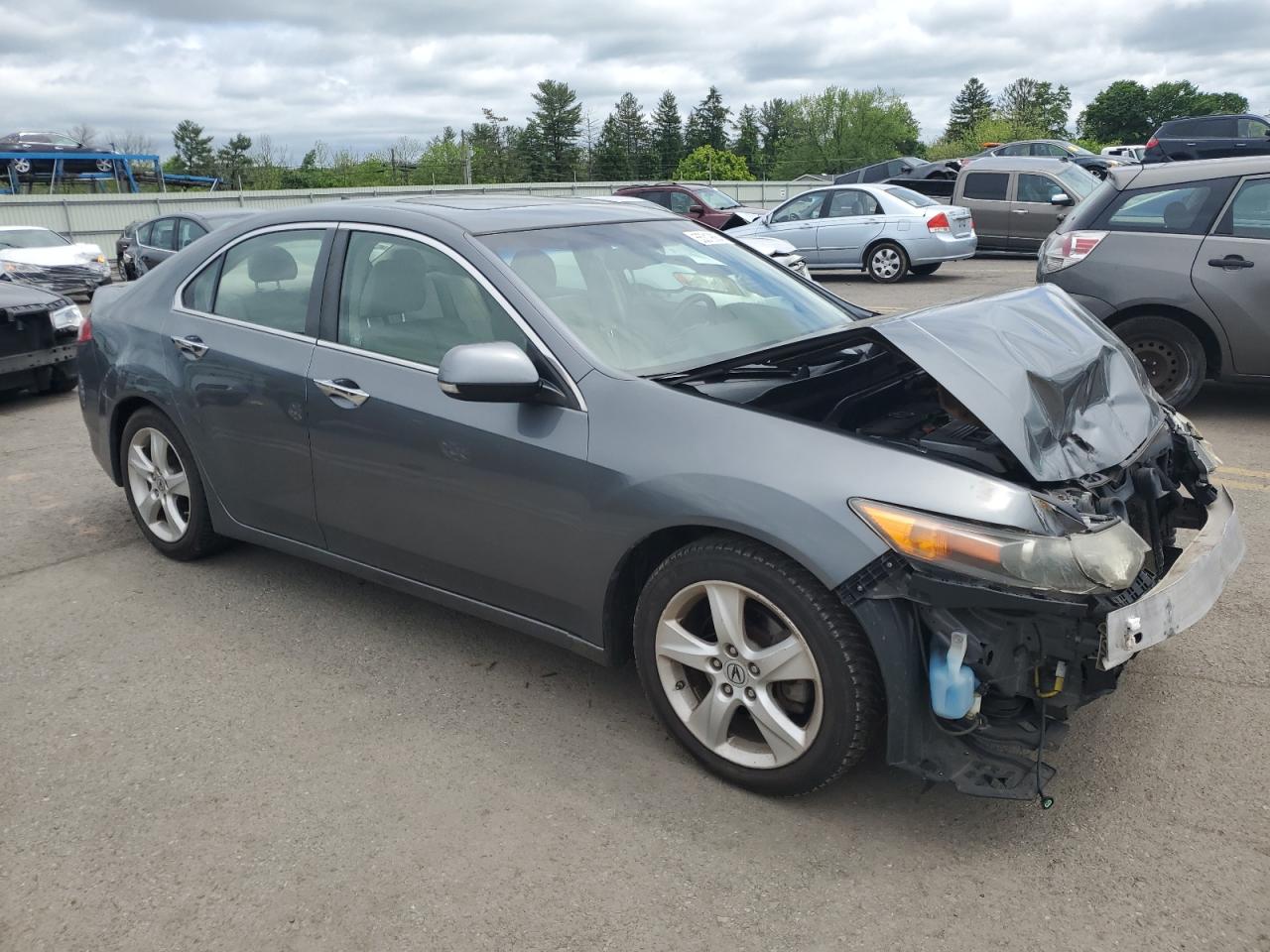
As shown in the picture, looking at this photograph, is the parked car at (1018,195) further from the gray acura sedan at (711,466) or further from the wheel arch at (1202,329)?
the gray acura sedan at (711,466)

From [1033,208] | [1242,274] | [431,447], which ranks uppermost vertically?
[1033,208]

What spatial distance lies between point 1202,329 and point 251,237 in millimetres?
5831

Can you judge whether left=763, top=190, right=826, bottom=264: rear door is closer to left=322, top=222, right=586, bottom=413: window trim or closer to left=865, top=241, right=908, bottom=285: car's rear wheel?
left=865, top=241, right=908, bottom=285: car's rear wheel

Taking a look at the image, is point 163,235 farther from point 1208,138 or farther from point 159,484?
point 1208,138

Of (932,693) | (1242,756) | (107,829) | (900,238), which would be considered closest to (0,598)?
(107,829)

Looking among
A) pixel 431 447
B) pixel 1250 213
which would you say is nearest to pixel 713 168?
pixel 1250 213

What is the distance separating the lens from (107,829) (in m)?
3.00

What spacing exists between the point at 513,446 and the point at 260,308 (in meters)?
1.60

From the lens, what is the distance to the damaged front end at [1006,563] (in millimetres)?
2609

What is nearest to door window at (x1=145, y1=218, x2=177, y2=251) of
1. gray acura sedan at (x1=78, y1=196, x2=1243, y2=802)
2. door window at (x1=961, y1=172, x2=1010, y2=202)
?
door window at (x1=961, y1=172, x2=1010, y2=202)

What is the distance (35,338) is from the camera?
902cm

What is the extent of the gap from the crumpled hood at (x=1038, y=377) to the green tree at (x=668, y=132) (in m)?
81.7

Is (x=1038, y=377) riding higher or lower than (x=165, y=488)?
higher

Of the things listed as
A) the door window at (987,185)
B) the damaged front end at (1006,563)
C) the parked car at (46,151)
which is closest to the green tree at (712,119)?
the parked car at (46,151)
